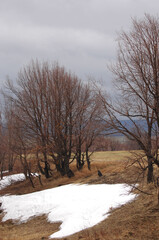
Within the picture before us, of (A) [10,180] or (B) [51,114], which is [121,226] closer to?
(B) [51,114]

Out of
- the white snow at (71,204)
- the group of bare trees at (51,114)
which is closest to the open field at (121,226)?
the white snow at (71,204)

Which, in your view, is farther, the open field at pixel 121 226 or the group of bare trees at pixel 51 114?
the group of bare trees at pixel 51 114

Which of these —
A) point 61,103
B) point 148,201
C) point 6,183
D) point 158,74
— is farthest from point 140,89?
point 6,183

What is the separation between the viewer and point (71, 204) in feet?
46.4

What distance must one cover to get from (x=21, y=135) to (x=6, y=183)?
24.8 ft

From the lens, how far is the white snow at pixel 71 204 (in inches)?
430

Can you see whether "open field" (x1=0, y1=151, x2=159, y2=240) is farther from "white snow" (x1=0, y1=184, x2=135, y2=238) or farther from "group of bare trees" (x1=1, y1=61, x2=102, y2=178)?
"group of bare trees" (x1=1, y1=61, x2=102, y2=178)

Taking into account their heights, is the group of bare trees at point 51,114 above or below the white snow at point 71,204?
above

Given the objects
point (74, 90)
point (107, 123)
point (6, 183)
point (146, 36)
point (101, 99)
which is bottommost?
point (6, 183)

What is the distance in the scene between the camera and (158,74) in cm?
789

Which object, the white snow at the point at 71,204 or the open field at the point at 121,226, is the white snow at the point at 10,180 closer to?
A: the white snow at the point at 71,204

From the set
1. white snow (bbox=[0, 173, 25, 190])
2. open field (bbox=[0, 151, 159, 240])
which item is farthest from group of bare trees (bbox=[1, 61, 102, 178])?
open field (bbox=[0, 151, 159, 240])

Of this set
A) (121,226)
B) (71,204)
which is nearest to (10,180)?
(71,204)

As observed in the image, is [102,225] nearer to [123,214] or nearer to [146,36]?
[123,214]
